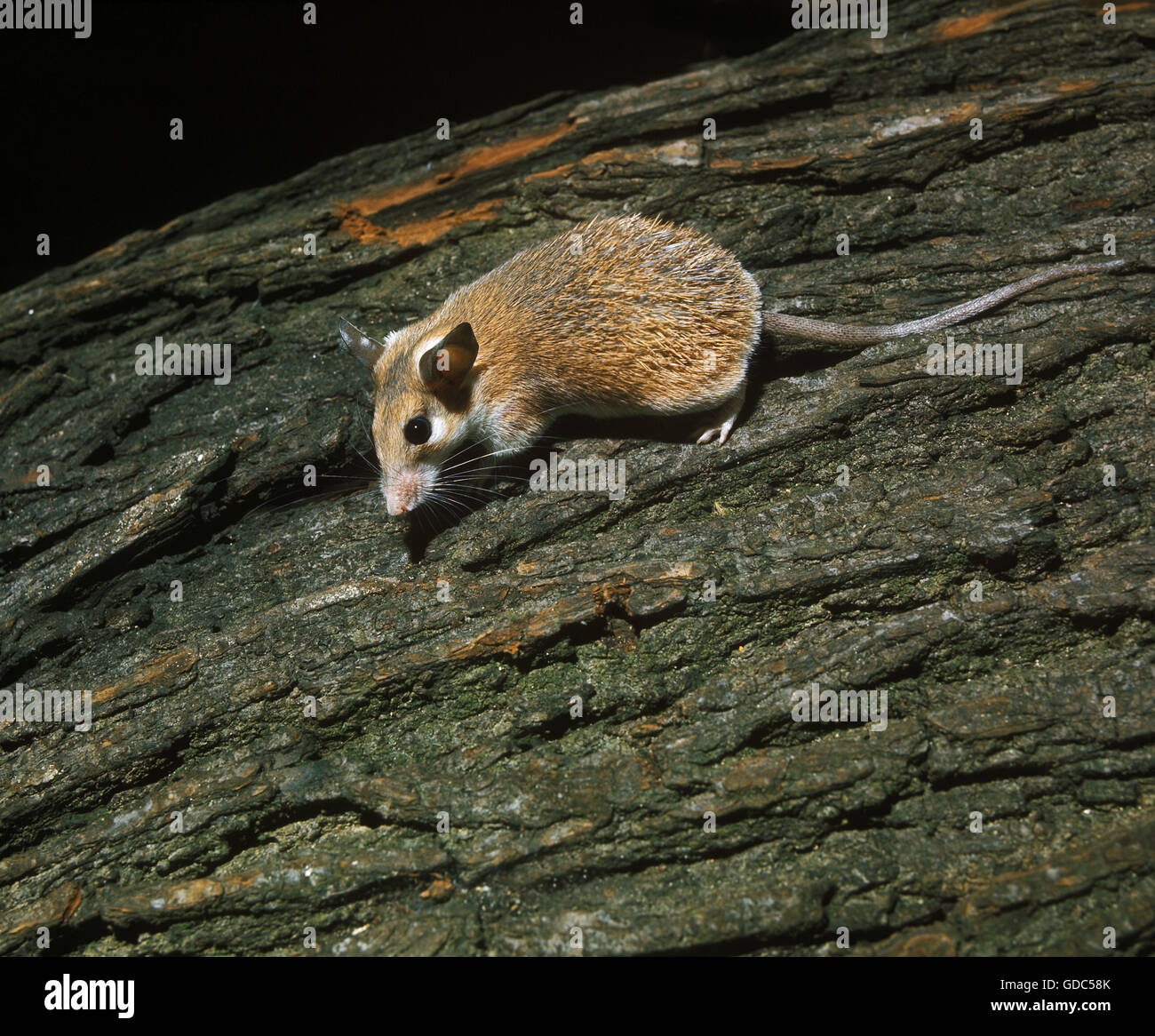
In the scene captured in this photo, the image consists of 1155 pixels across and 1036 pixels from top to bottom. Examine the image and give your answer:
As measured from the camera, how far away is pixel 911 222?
16.6 feet

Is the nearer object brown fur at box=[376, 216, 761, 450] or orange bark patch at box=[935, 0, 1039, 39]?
brown fur at box=[376, 216, 761, 450]

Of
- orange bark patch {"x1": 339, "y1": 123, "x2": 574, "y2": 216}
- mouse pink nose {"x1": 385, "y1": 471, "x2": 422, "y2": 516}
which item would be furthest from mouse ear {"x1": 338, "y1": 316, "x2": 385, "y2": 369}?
orange bark patch {"x1": 339, "y1": 123, "x2": 574, "y2": 216}

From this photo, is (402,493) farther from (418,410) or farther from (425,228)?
(425,228)

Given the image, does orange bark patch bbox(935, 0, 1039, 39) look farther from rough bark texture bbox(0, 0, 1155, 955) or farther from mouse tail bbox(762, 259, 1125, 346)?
mouse tail bbox(762, 259, 1125, 346)

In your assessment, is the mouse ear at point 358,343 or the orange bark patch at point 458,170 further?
the orange bark patch at point 458,170

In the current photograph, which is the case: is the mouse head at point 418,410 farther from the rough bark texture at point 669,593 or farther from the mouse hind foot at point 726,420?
the mouse hind foot at point 726,420

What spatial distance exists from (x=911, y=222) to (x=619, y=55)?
3.29 meters

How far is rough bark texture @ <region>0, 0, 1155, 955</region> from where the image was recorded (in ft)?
10.8

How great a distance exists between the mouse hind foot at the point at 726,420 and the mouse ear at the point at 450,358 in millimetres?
1360

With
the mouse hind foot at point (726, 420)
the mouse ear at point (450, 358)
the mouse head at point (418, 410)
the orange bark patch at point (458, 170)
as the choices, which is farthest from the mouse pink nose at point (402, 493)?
the orange bark patch at point (458, 170)

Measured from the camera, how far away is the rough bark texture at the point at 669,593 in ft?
10.8

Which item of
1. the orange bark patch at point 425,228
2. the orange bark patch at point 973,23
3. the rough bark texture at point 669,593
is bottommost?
the rough bark texture at point 669,593

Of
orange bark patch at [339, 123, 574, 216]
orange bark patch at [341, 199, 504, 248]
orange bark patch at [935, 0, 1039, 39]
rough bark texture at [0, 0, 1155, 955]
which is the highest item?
orange bark patch at [935, 0, 1039, 39]

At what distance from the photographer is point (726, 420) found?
4.43 meters
